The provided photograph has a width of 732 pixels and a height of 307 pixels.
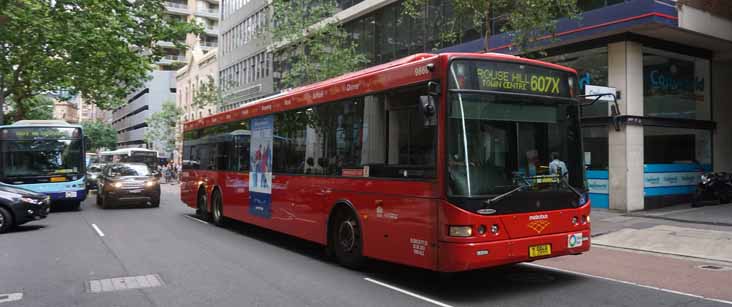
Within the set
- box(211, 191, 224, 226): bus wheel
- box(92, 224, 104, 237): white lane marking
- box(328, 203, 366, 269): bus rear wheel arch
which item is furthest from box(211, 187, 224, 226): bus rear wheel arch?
box(328, 203, 366, 269): bus rear wheel arch

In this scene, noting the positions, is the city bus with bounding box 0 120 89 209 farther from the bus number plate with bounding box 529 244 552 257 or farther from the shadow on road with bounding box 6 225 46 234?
the bus number plate with bounding box 529 244 552 257

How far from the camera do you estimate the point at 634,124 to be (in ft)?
53.8

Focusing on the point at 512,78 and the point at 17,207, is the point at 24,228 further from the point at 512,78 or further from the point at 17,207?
the point at 512,78

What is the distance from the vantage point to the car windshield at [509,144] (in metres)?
6.48

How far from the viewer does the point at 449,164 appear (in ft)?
21.2

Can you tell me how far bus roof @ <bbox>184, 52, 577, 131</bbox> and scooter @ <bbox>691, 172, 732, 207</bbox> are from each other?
41.2ft

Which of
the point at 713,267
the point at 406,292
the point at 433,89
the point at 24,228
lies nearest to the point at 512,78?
the point at 433,89

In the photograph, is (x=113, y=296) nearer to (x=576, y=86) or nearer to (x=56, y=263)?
(x=56, y=263)

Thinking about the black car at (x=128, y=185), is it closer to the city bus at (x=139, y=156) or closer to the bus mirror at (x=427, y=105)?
the bus mirror at (x=427, y=105)

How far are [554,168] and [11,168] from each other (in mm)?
17270

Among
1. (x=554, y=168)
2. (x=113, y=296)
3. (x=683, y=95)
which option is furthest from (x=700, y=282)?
(x=683, y=95)

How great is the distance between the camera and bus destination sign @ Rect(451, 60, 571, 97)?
672 centimetres

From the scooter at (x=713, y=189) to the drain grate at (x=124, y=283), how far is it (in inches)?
650

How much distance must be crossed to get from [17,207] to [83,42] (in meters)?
10.1
